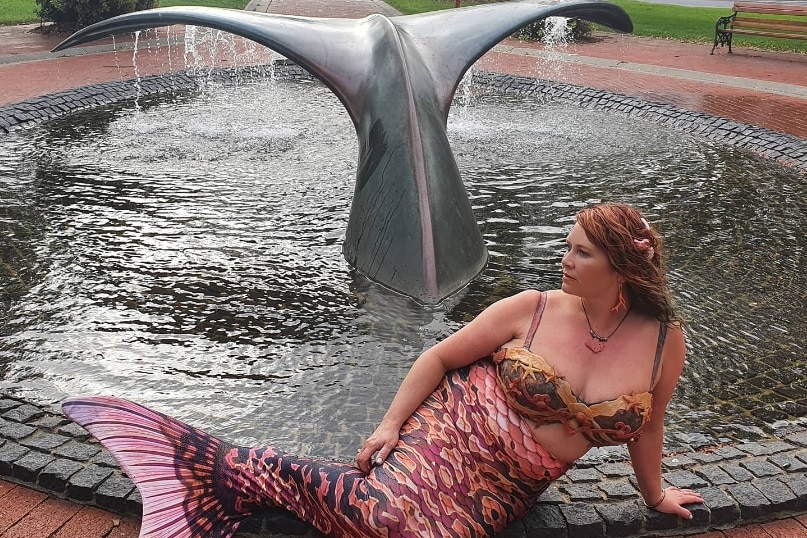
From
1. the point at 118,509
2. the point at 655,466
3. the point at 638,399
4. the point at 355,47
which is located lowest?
the point at 118,509

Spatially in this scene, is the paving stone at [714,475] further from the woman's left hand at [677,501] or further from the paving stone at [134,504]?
the paving stone at [134,504]

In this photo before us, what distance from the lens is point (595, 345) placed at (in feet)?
7.77

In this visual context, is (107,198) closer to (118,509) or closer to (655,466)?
(118,509)

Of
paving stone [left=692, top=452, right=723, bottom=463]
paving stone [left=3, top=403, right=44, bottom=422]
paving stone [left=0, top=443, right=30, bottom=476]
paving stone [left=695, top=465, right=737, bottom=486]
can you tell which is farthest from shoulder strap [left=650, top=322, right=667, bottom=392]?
paving stone [left=3, top=403, right=44, bottom=422]

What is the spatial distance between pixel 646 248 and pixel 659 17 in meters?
19.7

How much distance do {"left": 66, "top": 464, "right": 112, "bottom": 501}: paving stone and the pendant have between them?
6.18 ft

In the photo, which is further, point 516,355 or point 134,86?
point 134,86

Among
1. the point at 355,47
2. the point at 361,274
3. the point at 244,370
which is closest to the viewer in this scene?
the point at 244,370

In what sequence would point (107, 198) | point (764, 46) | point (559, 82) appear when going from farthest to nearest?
point (764, 46)
point (559, 82)
point (107, 198)

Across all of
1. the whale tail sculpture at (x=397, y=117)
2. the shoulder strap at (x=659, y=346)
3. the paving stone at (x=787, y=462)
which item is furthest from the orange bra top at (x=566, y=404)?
the whale tail sculpture at (x=397, y=117)

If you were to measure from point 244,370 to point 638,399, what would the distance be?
7.06 ft

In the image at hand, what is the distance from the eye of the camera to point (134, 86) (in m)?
10.3

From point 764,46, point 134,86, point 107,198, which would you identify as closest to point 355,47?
point 107,198

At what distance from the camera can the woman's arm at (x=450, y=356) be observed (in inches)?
95.4
